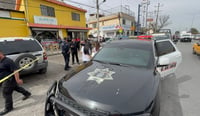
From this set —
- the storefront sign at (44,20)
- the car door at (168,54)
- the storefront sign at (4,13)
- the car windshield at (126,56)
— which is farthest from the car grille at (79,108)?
the storefront sign at (44,20)

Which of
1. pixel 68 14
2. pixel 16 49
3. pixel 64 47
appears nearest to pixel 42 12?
pixel 68 14

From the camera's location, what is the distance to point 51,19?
15.3 meters

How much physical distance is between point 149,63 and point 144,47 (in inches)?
24.0

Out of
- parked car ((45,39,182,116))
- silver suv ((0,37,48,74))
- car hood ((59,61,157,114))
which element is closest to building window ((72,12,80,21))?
silver suv ((0,37,48,74))

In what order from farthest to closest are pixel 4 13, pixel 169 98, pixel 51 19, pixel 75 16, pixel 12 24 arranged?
pixel 75 16
pixel 51 19
pixel 12 24
pixel 4 13
pixel 169 98

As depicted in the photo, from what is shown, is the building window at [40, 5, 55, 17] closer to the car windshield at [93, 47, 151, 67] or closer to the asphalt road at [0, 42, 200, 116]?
the asphalt road at [0, 42, 200, 116]

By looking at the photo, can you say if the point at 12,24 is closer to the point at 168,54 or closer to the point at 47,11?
the point at 47,11

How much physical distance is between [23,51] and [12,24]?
10.1m

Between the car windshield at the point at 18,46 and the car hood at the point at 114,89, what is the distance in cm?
341

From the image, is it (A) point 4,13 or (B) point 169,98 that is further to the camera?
(A) point 4,13

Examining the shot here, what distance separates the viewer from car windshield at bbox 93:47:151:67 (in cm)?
253

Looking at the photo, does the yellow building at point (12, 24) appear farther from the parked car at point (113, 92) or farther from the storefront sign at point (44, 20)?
the parked car at point (113, 92)

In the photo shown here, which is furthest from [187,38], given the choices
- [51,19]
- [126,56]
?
[126,56]

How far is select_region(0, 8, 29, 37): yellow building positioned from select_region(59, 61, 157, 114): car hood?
1322 centimetres
